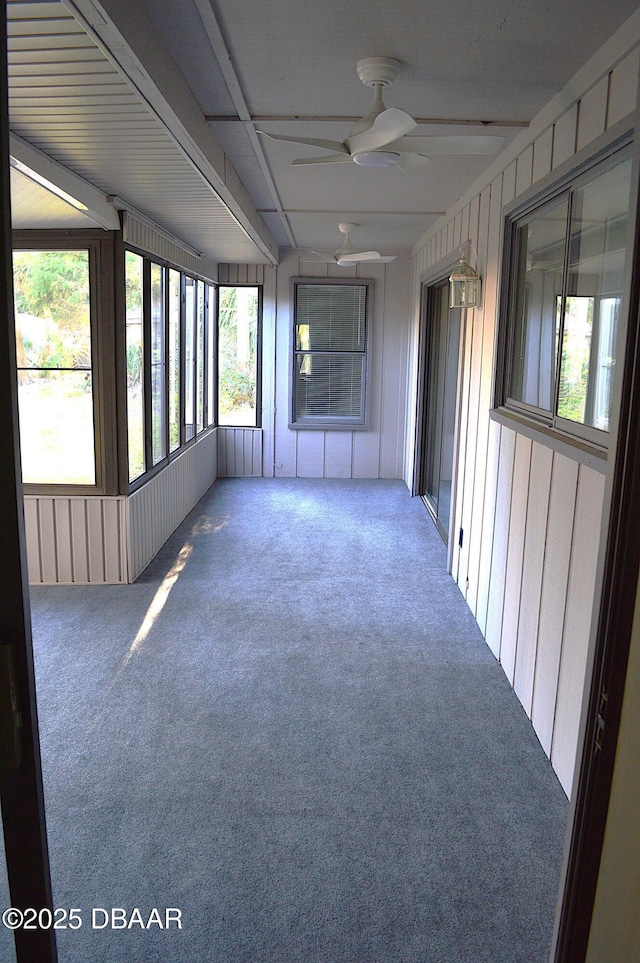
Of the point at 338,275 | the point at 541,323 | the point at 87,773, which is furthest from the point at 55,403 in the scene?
the point at 338,275

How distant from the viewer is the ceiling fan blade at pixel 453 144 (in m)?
2.71

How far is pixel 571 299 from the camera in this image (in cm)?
288

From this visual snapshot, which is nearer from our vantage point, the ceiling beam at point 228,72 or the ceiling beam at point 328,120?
the ceiling beam at point 228,72

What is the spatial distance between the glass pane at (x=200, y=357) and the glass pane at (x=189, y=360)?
21 centimetres

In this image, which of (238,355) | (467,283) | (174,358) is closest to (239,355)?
(238,355)

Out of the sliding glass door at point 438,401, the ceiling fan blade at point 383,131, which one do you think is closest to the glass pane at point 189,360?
the sliding glass door at point 438,401

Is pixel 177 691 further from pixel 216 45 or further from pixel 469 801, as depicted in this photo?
pixel 216 45

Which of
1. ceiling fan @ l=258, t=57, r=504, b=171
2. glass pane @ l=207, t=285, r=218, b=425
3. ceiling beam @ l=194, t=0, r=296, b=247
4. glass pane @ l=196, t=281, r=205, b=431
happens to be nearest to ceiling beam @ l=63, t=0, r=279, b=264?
ceiling beam @ l=194, t=0, r=296, b=247

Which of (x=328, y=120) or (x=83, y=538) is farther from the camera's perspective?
(x=83, y=538)

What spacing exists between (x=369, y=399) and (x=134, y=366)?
3977 millimetres

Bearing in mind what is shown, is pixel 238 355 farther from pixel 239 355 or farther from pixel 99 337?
pixel 99 337

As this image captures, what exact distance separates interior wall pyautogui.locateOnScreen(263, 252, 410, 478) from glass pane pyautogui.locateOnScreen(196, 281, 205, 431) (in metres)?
0.98

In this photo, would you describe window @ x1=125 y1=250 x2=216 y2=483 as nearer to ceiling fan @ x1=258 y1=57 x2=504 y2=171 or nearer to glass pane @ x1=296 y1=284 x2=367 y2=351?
glass pane @ x1=296 y1=284 x2=367 y2=351

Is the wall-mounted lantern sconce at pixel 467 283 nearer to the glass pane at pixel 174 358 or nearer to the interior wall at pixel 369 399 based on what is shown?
the glass pane at pixel 174 358
